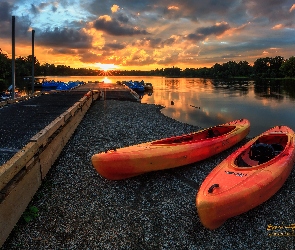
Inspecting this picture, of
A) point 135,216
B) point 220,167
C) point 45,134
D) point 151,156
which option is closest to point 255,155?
point 220,167

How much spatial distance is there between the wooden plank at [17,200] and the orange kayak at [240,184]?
451cm

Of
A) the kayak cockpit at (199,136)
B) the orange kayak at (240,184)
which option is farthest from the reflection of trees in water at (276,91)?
the orange kayak at (240,184)

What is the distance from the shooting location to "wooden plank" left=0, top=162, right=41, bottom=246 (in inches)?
233

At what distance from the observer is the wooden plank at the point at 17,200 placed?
592cm

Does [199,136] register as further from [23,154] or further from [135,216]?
[23,154]

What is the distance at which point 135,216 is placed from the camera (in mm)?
7457

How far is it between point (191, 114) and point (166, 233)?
26.9 m

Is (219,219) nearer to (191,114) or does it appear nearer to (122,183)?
(122,183)

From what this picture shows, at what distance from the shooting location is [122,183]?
9266 mm

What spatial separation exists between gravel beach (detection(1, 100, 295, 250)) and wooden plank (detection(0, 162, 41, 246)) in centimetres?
29

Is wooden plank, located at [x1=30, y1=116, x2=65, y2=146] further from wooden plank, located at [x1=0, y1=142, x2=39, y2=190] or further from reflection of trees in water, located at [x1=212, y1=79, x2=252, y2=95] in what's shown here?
reflection of trees in water, located at [x1=212, y1=79, x2=252, y2=95]

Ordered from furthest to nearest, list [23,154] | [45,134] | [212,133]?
[212,133] < [45,134] < [23,154]

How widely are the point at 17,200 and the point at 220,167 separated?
6.19m

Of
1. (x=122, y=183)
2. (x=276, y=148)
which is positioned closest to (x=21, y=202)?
(x=122, y=183)
